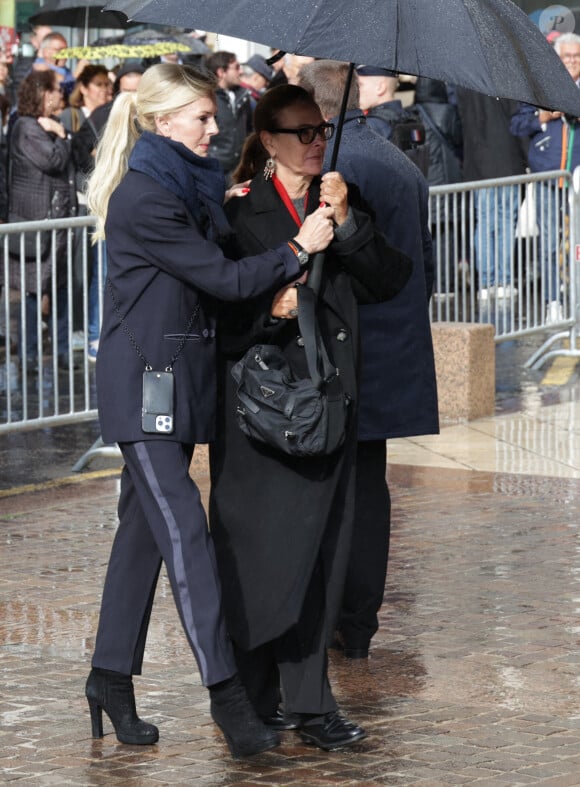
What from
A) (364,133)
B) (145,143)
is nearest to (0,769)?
(145,143)

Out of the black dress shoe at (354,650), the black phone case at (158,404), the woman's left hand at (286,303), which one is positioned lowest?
the black dress shoe at (354,650)

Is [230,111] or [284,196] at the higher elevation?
[230,111]

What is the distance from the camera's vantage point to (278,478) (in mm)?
5098

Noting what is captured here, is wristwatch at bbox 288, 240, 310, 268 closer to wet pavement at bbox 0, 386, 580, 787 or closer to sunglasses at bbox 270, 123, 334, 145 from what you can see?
sunglasses at bbox 270, 123, 334, 145

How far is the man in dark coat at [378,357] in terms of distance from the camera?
19.8 ft

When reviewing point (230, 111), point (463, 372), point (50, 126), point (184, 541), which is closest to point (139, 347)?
point (184, 541)

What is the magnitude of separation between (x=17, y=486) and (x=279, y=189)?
14.2 feet

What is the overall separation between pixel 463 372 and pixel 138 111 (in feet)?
19.5

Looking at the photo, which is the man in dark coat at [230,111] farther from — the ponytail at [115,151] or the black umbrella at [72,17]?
the ponytail at [115,151]

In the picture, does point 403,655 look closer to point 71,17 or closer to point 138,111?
point 138,111

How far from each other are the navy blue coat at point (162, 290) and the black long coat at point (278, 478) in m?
0.15

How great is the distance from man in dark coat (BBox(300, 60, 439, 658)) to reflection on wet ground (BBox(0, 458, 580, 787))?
0.82ft

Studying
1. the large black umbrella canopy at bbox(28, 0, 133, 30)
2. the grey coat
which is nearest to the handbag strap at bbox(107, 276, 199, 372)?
the grey coat

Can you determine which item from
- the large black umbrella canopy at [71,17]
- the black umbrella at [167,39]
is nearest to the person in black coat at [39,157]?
the black umbrella at [167,39]
